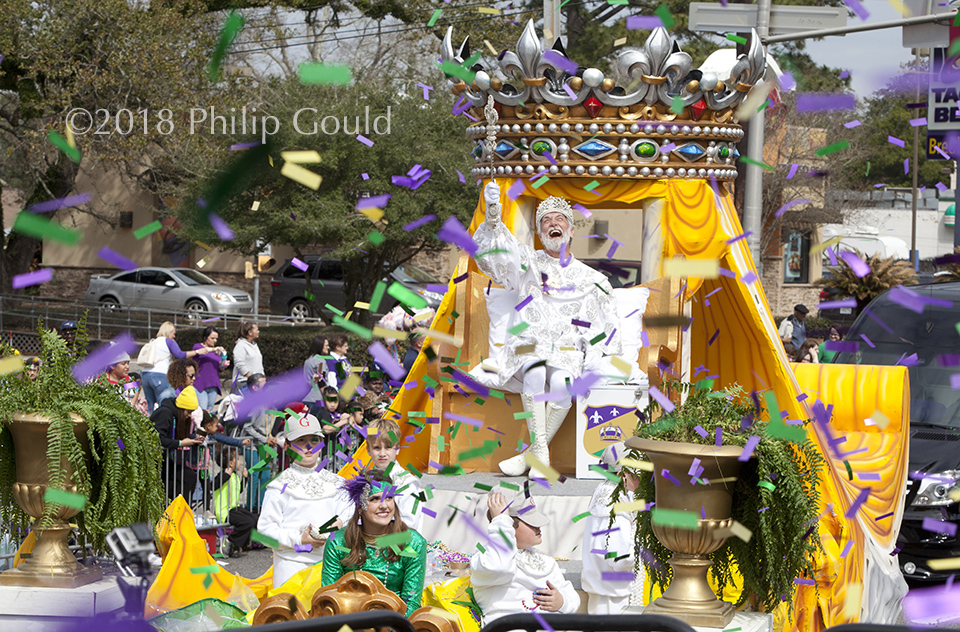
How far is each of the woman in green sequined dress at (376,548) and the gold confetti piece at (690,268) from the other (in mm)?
3591

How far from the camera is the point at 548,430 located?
7320 millimetres

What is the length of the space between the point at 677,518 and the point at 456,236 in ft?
9.60

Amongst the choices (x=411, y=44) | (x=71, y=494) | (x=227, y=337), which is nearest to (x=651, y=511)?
(x=71, y=494)

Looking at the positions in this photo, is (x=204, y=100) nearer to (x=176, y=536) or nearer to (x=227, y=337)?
(x=227, y=337)

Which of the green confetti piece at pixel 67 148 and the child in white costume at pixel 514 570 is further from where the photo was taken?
the green confetti piece at pixel 67 148

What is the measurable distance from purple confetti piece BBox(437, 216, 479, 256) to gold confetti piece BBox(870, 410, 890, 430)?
2796mm

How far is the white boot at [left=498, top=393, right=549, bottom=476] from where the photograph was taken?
23.8ft

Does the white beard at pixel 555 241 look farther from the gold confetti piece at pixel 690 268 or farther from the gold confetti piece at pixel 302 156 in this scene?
the gold confetti piece at pixel 302 156

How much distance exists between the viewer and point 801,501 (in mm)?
4223

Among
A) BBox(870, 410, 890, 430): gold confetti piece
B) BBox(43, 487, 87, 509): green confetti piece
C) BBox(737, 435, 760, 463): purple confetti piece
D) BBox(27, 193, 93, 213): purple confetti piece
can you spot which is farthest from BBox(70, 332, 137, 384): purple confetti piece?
BBox(27, 193, 93, 213): purple confetti piece

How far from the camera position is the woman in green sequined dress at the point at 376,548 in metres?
4.55

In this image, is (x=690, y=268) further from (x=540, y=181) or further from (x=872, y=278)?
(x=872, y=278)

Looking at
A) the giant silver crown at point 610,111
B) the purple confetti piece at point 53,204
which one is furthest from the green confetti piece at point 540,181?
the purple confetti piece at point 53,204

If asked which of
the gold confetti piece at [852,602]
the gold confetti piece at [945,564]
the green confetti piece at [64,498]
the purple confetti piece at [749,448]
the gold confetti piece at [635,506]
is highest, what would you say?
the purple confetti piece at [749,448]
